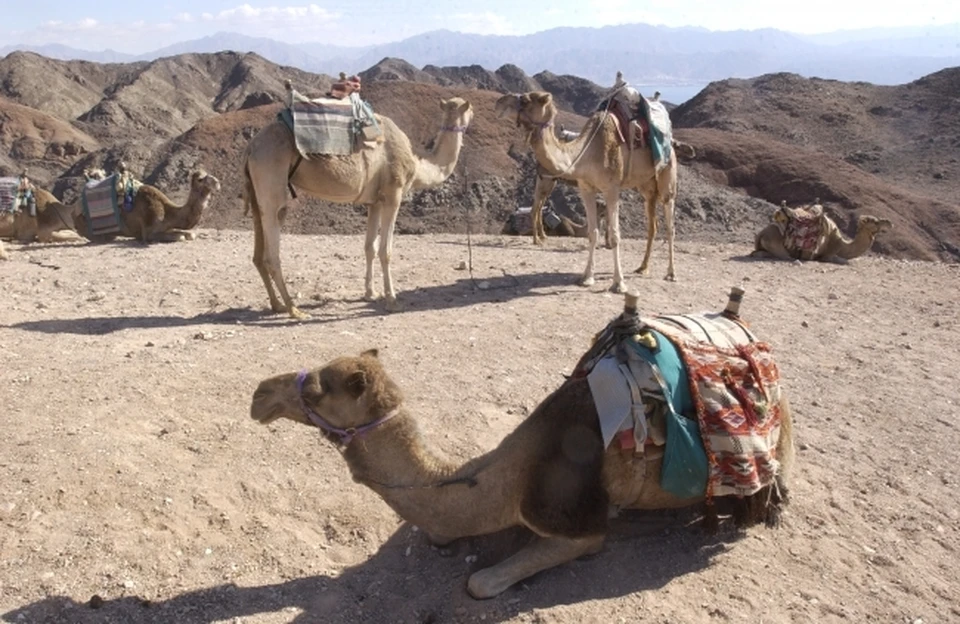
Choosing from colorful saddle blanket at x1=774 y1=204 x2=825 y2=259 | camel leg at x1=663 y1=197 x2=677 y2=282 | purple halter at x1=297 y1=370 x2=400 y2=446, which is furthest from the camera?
colorful saddle blanket at x1=774 y1=204 x2=825 y2=259

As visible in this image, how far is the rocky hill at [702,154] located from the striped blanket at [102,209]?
5.27 meters

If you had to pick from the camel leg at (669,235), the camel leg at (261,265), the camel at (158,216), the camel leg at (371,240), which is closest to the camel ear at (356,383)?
the camel leg at (261,265)

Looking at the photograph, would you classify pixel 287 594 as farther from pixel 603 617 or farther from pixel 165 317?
pixel 165 317

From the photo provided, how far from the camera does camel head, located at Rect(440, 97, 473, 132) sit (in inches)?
356

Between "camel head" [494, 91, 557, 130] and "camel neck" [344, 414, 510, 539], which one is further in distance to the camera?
"camel head" [494, 91, 557, 130]

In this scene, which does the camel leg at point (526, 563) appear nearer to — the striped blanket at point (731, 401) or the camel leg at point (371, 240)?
→ the striped blanket at point (731, 401)

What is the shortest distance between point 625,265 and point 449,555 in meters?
7.86

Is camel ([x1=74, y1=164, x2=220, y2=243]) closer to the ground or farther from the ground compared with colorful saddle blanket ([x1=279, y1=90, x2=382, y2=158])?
closer to the ground

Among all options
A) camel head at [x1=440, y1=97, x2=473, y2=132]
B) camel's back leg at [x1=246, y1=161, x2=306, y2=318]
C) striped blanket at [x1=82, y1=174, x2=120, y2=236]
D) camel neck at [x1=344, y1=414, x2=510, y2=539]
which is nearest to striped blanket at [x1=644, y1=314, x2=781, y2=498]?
camel neck at [x1=344, y1=414, x2=510, y2=539]

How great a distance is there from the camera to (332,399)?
→ 392cm

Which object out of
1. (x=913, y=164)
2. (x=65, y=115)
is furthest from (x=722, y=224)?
(x=65, y=115)

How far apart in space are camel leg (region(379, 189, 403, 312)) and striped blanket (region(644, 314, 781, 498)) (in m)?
4.53

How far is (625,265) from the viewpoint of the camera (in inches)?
464

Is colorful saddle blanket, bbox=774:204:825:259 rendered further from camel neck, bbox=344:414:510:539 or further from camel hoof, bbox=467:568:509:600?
camel hoof, bbox=467:568:509:600
